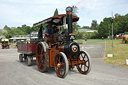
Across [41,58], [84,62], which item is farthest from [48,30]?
[84,62]

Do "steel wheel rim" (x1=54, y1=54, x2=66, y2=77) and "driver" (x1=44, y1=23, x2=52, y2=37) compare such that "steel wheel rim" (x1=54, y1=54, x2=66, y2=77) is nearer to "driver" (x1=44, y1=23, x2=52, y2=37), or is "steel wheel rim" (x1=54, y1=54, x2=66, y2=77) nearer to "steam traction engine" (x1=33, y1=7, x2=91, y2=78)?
"steam traction engine" (x1=33, y1=7, x2=91, y2=78)

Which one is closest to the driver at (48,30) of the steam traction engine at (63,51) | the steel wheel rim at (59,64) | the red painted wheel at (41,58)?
the steam traction engine at (63,51)

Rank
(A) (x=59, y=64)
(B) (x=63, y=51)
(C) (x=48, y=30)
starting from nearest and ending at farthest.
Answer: (A) (x=59, y=64) < (B) (x=63, y=51) < (C) (x=48, y=30)

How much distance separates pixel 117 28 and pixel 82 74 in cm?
5493

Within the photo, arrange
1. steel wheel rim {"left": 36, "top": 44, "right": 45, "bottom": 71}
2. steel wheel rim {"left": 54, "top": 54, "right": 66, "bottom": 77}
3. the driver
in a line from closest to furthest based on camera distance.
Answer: steel wheel rim {"left": 54, "top": 54, "right": 66, "bottom": 77} < the driver < steel wheel rim {"left": 36, "top": 44, "right": 45, "bottom": 71}

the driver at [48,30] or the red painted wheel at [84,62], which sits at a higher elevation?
the driver at [48,30]

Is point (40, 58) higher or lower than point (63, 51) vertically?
lower

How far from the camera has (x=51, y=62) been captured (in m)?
6.91

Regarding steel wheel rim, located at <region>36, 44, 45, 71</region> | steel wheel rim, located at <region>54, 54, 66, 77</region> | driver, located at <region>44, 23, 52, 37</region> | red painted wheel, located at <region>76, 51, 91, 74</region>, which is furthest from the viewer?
steel wheel rim, located at <region>36, 44, 45, 71</region>

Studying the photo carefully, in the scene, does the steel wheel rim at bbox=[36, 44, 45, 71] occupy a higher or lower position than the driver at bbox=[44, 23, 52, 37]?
lower

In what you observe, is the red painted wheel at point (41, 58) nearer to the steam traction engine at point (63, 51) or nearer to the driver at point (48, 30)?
the steam traction engine at point (63, 51)

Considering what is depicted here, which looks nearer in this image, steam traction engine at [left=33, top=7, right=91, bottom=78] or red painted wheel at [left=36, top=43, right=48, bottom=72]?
steam traction engine at [left=33, top=7, right=91, bottom=78]

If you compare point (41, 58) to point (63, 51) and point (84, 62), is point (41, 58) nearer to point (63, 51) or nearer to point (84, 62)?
point (63, 51)

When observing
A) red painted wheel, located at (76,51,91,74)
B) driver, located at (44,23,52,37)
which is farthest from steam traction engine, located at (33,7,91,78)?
driver, located at (44,23,52,37)
